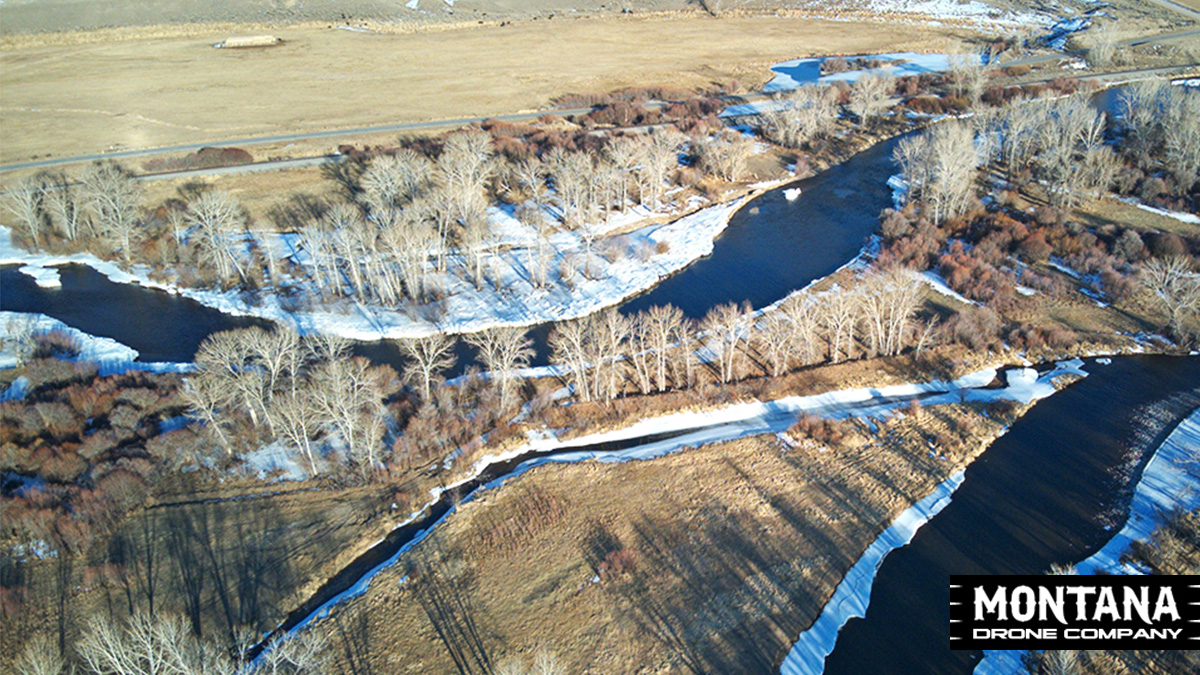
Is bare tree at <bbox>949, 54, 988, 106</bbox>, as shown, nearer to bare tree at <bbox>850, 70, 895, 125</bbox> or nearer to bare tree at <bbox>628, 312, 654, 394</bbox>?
bare tree at <bbox>850, 70, 895, 125</bbox>

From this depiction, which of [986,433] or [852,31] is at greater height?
[852,31]

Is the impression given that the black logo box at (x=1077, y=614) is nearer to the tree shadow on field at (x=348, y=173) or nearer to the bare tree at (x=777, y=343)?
the bare tree at (x=777, y=343)

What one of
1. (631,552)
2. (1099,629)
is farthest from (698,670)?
(1099,629)

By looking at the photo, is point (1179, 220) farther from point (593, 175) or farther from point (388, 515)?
point (388, 515)

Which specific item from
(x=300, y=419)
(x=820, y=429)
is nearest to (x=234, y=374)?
(x=300, y=419)

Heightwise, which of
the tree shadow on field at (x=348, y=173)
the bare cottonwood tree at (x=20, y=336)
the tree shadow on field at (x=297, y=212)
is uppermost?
the tree shadow on field at (x=348, y=173)

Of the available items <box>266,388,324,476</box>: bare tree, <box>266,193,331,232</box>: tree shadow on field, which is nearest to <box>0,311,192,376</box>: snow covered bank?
<box>266,388,324,476</box>: bare tree

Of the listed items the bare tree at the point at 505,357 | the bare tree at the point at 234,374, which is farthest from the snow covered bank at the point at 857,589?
the bare tree at the point at 234,374

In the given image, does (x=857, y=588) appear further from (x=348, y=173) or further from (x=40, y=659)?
(x=348, y=173)
